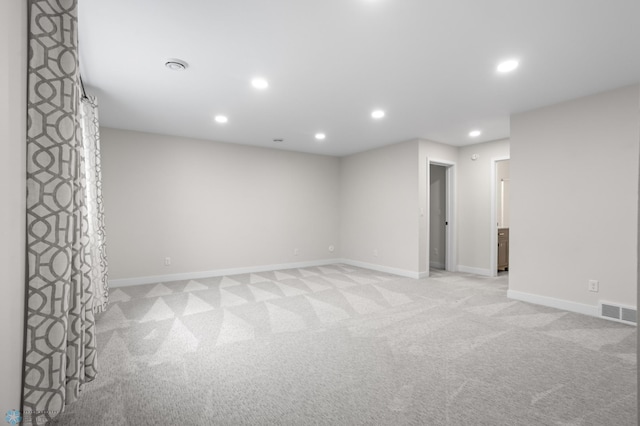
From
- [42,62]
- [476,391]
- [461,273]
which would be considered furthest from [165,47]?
[461,273]

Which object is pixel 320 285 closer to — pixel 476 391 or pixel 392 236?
pixel 392 236

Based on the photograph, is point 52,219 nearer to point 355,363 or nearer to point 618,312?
point 355,363

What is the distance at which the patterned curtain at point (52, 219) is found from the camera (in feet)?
4.37

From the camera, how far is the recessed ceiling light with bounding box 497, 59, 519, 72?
271cm

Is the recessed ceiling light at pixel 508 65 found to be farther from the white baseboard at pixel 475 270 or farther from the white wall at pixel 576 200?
the white baseboard at pixel 475 270

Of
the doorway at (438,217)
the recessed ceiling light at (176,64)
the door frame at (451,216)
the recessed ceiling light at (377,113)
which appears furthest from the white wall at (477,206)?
the recessed ceiling light at (176,64)

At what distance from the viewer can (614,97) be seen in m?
3.32

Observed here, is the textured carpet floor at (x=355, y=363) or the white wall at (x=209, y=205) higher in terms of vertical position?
the white wall at (x=209, y=205)

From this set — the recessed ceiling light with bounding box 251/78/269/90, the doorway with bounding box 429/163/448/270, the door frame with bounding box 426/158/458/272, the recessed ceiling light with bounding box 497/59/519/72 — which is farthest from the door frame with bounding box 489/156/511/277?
the recessed ceiling light with bounding box 251/78/269/90

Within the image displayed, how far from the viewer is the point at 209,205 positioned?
560 cm

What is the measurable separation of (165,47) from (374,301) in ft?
11.6

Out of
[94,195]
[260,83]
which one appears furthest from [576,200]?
Answer: [94,195]

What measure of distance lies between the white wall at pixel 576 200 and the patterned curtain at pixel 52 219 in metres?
4.57

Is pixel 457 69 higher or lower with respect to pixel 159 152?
higher
